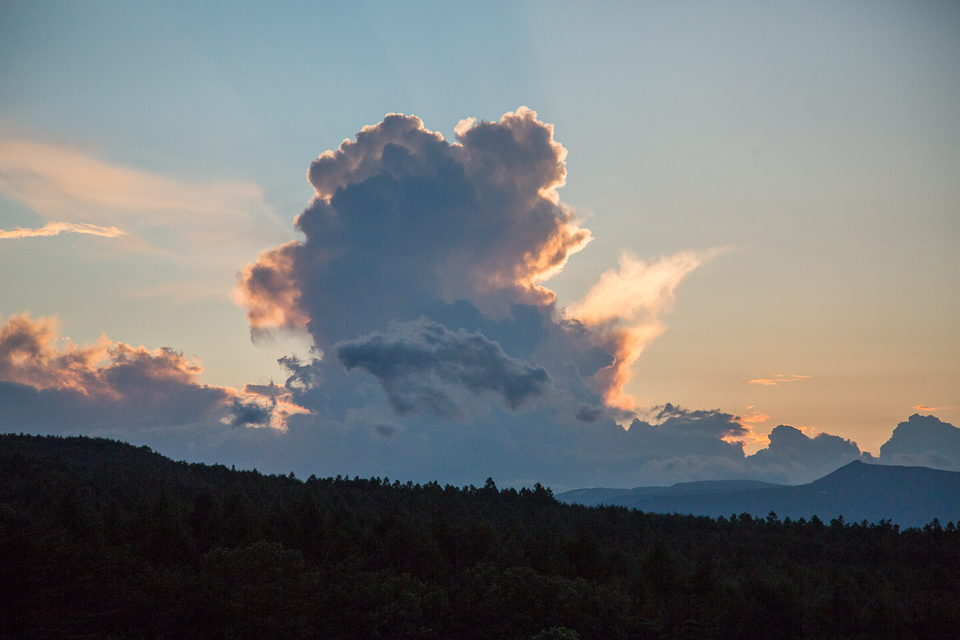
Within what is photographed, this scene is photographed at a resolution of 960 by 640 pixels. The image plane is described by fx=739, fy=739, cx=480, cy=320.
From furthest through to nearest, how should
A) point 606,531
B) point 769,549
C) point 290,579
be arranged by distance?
point 606,531, point 769,549, point 290,579

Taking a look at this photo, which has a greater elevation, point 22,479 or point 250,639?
point 22,479

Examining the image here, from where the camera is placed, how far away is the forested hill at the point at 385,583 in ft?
259

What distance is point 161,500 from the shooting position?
108 m

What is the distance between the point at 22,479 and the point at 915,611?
170 metres

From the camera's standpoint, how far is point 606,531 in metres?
169

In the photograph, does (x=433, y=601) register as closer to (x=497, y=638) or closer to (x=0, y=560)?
(x=497, y=638)

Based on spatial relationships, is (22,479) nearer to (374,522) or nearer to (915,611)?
(374,522)

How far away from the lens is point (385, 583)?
284 ft

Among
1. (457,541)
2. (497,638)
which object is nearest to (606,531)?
(457,541)

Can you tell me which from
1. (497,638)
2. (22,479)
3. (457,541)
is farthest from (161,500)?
(22,479)

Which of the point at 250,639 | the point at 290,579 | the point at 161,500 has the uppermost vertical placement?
the point at 161,500

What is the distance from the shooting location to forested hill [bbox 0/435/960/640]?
79.0 meters

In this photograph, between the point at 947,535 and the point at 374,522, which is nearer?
the point at 374,522

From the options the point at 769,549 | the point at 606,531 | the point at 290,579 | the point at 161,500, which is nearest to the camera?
the point at 290,579
